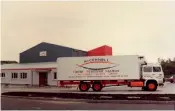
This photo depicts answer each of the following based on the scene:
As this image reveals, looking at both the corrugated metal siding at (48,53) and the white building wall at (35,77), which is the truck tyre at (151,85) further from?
the corrugated metal siding at (48,53)

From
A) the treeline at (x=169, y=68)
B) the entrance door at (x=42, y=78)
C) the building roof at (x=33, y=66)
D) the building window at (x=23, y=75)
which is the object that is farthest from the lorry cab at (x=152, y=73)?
the treeline at (x=169, y=68)

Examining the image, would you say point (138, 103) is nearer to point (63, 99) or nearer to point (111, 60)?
point (63, 99)

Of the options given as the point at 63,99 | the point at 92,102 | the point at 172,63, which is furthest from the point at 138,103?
the point at 172,63

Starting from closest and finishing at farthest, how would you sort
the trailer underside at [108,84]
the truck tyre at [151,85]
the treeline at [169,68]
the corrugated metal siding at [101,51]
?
the truck tyre at [151,85] < the trailer underside at [108,84] < the corrugated metal siding at [101,51] < the treeline at [169,68]

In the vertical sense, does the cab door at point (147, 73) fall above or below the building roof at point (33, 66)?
below

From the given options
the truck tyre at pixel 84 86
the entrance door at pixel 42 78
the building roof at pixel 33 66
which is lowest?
the truck tyre at pixel 84 86

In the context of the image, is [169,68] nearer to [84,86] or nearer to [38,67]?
[38,67]

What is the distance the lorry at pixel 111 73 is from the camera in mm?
32781

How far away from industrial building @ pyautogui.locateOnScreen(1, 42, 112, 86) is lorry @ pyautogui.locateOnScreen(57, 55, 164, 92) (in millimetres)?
11356

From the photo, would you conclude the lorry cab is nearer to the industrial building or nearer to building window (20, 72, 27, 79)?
the industrial building

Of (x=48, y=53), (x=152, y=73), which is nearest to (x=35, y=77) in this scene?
(x=48, y=53)

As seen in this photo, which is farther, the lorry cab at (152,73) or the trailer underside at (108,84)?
the lorry cab at (152,73)

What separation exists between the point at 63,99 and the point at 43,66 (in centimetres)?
2662

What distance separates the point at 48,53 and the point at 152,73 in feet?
76.4
